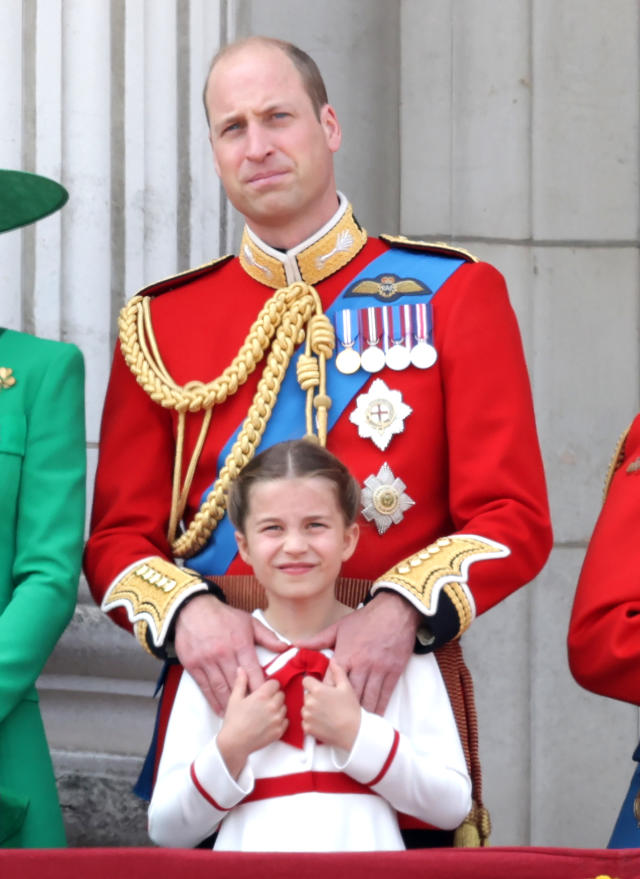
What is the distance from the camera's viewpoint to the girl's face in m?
2.44

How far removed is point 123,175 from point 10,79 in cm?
32

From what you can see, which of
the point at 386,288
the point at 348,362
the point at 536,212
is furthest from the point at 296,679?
the point at 536,212

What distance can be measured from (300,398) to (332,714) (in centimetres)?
60

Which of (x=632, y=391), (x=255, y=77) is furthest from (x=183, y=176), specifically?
(x=632, y=391)

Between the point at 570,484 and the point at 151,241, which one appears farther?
the point at 570,484

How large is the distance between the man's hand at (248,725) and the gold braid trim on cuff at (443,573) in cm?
25

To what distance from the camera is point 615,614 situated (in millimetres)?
2557

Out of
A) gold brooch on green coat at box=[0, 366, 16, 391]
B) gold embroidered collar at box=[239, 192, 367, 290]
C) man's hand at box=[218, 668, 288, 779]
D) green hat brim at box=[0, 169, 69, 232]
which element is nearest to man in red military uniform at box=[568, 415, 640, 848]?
man's hand at box=[218, 668, 288, 779]

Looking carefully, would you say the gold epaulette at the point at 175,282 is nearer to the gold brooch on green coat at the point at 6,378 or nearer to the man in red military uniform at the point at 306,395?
the man in red military uniform at the point at 306,395

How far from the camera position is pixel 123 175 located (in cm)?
375

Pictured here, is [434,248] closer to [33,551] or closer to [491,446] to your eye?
[491,446]

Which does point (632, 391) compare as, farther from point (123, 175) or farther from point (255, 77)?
point (255, 77)

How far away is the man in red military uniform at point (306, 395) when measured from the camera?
261 centimetres

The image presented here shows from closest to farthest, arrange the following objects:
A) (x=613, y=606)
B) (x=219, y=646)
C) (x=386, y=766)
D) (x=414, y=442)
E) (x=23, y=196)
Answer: (x=386, y=766) → (x=219, y=646) → (x=613, y=606) → (x=414, y=442) → (x=23, y=196)
